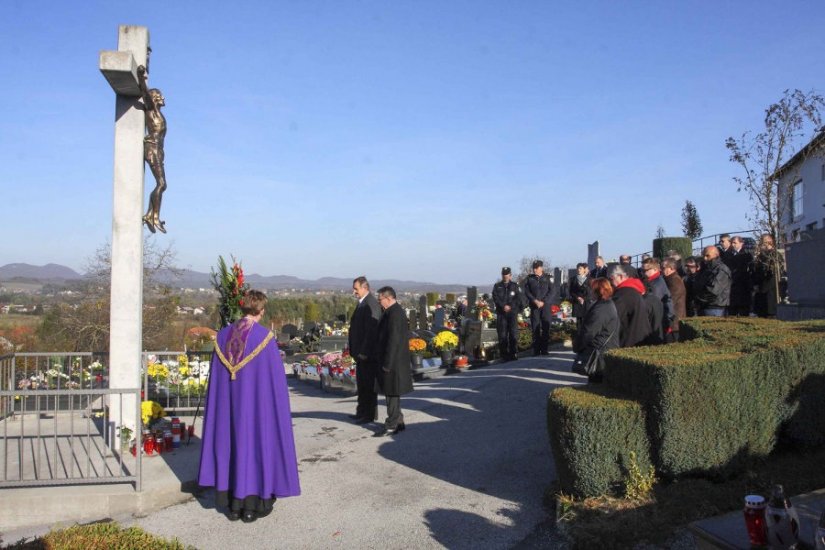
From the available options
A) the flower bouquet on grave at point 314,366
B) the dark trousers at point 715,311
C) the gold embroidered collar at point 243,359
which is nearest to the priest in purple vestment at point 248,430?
the gold embroidered collar at point 243,359

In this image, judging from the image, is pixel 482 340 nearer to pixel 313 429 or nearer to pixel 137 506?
pixel 313 429

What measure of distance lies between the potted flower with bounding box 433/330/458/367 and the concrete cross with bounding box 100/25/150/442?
26.1 ft

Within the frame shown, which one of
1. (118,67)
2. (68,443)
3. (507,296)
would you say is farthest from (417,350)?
(118,67)

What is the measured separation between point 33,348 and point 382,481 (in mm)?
15041

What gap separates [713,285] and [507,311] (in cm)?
447

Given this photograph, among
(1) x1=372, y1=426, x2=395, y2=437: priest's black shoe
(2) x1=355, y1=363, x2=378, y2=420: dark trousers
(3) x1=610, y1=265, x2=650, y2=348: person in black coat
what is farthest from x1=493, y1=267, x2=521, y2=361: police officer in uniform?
(1) x1=372, y1=426, x2=395, y2=437: priest's black shoe

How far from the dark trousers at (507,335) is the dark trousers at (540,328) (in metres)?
0.37

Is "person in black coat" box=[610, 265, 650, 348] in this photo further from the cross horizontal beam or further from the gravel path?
the cross horizontal beam

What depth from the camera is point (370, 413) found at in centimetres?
848

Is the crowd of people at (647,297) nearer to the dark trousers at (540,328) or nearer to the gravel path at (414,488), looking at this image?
the dark trousers at (540,328)

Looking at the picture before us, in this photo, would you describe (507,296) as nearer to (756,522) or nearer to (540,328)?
(540,328)

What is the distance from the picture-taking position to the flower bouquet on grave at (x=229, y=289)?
28.2 ft

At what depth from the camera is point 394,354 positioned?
24.9ft

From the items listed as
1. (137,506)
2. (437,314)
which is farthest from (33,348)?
(137,506)
